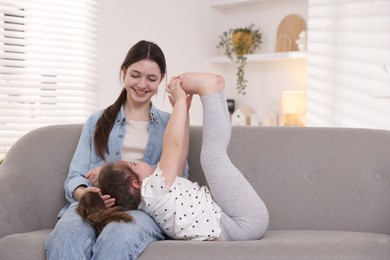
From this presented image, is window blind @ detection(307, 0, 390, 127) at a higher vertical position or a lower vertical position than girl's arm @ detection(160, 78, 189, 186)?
higher

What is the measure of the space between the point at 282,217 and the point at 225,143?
0.49 m

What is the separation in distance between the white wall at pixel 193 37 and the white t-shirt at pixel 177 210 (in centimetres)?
309

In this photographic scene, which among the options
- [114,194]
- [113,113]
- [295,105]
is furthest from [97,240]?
[295,105]

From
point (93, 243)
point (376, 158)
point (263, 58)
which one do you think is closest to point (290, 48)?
point (263, 58)

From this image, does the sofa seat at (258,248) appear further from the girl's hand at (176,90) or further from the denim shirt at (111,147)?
the girl's hand at (176,90)

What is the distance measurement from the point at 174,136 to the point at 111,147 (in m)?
0.39

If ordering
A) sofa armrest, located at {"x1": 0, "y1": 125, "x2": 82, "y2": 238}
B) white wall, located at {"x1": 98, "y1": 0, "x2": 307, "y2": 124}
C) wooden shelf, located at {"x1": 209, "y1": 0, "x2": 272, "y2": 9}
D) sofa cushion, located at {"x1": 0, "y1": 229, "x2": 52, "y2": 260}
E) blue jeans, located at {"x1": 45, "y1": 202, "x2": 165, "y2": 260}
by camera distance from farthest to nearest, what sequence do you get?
wooden shelf, located at {"x1": 209, "y1": 0, "x2": 272, "y2": 9}
white wall, located at {"x1": 98, "y1": 0, "x2": 307, "y2": 124}
sofa armrest, located at {"x1": 0, "y1": 125, "x2": 82, "y2": 238}
sofa cushion, located at {"x1": 0, "y1": 229, "x2": 52, "y2": 260}
blue jeans, located at {"x1": 45, "y1": 202, "x2": 165, "y2": 260}

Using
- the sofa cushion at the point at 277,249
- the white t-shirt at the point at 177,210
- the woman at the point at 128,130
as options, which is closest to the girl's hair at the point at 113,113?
the woman at the point at 128,130

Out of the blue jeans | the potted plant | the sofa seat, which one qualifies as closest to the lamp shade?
the potted plant

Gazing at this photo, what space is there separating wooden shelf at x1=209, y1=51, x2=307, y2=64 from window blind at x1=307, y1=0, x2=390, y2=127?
235mm

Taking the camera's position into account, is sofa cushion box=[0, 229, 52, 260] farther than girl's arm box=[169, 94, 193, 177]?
No

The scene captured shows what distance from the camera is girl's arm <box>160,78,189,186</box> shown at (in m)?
2.32

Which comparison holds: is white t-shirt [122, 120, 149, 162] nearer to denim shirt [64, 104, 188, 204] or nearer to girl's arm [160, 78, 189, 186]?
denim shirt [64, 104, 188, 204]

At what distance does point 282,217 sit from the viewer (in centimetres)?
273
